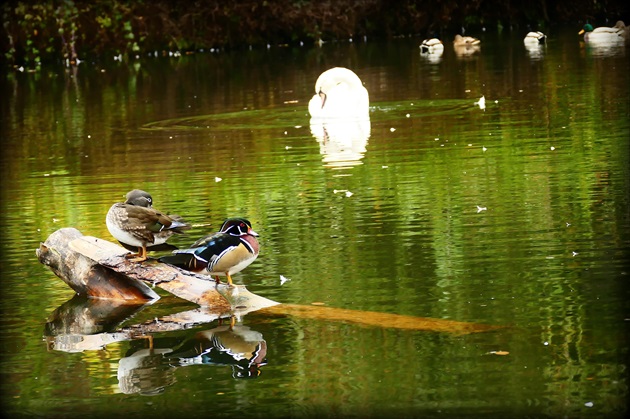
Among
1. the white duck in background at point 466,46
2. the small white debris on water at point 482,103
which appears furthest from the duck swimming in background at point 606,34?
the small white debris on water at point 482,103

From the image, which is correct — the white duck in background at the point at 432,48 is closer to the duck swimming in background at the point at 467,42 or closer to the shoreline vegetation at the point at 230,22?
the duck swimming in background at the point at 467,42

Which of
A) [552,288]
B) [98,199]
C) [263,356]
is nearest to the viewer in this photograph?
[263,356]

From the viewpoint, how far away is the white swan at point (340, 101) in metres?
23.6

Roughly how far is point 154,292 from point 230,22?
1806 inches

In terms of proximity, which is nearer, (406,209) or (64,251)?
(64,251)

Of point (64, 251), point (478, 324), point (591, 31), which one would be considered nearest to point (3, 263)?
point (64, 251)

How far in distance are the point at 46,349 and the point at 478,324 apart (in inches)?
114

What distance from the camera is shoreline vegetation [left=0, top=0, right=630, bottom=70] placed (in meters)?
51.4

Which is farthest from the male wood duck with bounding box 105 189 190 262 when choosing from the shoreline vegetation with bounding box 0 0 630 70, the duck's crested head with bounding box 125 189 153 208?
the shoreline vegetation with bounding box 0 0 630 70

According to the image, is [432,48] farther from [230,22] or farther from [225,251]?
[225,251]

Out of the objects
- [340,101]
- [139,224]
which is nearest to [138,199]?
[139,224]

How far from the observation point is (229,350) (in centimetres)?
923

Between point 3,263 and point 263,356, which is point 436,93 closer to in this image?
point 3,263

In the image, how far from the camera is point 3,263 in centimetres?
1256
